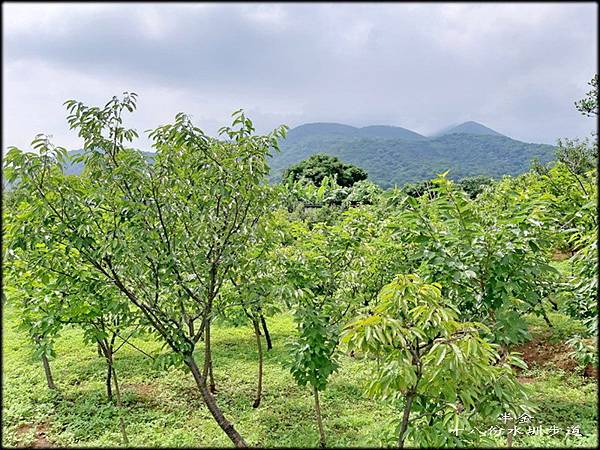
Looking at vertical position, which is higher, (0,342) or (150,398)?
(0,342)

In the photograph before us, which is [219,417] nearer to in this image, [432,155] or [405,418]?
[405,418]

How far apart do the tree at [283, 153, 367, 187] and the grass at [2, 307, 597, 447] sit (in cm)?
2704

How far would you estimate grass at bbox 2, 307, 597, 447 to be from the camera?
586 centimetres

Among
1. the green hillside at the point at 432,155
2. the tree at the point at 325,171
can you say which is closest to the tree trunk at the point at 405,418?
the tree at the point at 325,171

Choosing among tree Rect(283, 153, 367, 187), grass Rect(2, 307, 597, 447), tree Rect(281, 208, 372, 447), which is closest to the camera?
tree Rect(281, 208, 372, 447)

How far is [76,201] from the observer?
396 centimetres

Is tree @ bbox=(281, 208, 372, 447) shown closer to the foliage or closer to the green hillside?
the foliage

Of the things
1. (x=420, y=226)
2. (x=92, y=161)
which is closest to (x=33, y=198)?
(x=92, y=161)

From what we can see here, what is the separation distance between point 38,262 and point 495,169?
355ft

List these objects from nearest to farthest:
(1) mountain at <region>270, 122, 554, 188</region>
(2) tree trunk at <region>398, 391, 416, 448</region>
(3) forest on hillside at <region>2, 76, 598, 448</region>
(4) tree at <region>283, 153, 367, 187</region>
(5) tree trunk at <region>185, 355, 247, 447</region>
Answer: (2) tree trunk at <region>398, 391, 416, 448</region> → (3) forest on hillside at <region>2, 76, 598, 448</region> → (5) tree trunk at <region>185, 355, 247, 447</region> → (4) tree at <region>283, 153, 367, 187</region> → (1) mountain at <region>270, 122, 554, 188</region>

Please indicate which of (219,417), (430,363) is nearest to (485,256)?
(430,363)

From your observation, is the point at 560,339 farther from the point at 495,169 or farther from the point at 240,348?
the point at 495,169

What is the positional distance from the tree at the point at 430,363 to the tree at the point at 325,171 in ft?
104

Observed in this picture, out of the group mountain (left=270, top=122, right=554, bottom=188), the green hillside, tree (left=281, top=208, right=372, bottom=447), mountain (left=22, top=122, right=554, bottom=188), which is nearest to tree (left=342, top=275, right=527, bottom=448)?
tree (left=281, top=208, right=372, bottom=447)
